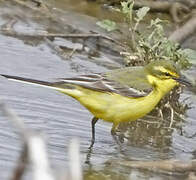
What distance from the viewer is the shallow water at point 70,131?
536cm

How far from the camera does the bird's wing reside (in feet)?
20.2

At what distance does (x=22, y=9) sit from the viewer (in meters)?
10.4

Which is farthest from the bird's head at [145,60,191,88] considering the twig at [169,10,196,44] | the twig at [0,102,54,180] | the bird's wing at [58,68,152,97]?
the twig at [0,102,54,180]

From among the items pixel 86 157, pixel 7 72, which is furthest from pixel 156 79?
pixel 7 72

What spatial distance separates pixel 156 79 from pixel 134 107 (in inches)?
18.7

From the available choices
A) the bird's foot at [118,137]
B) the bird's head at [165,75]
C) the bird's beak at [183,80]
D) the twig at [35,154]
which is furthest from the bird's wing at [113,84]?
the twig at [35,154]

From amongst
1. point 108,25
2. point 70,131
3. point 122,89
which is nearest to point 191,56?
point 108,25

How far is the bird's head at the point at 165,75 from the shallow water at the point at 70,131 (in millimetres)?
547

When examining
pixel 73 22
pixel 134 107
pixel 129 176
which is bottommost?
pixel 129 176

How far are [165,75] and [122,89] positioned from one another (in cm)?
46

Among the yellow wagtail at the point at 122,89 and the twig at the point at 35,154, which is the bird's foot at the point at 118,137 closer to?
the yellow wagtail at the point at 122,89

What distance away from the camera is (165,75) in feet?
21.1

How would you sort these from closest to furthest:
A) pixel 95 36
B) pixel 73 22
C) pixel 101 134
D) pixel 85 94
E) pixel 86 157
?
1. pixel 86 157
2. pixel 85 94
3. pixel 101 134
4. pixel 95 36
5. pixel 73 22

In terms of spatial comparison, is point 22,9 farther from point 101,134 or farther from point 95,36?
point 101,134
